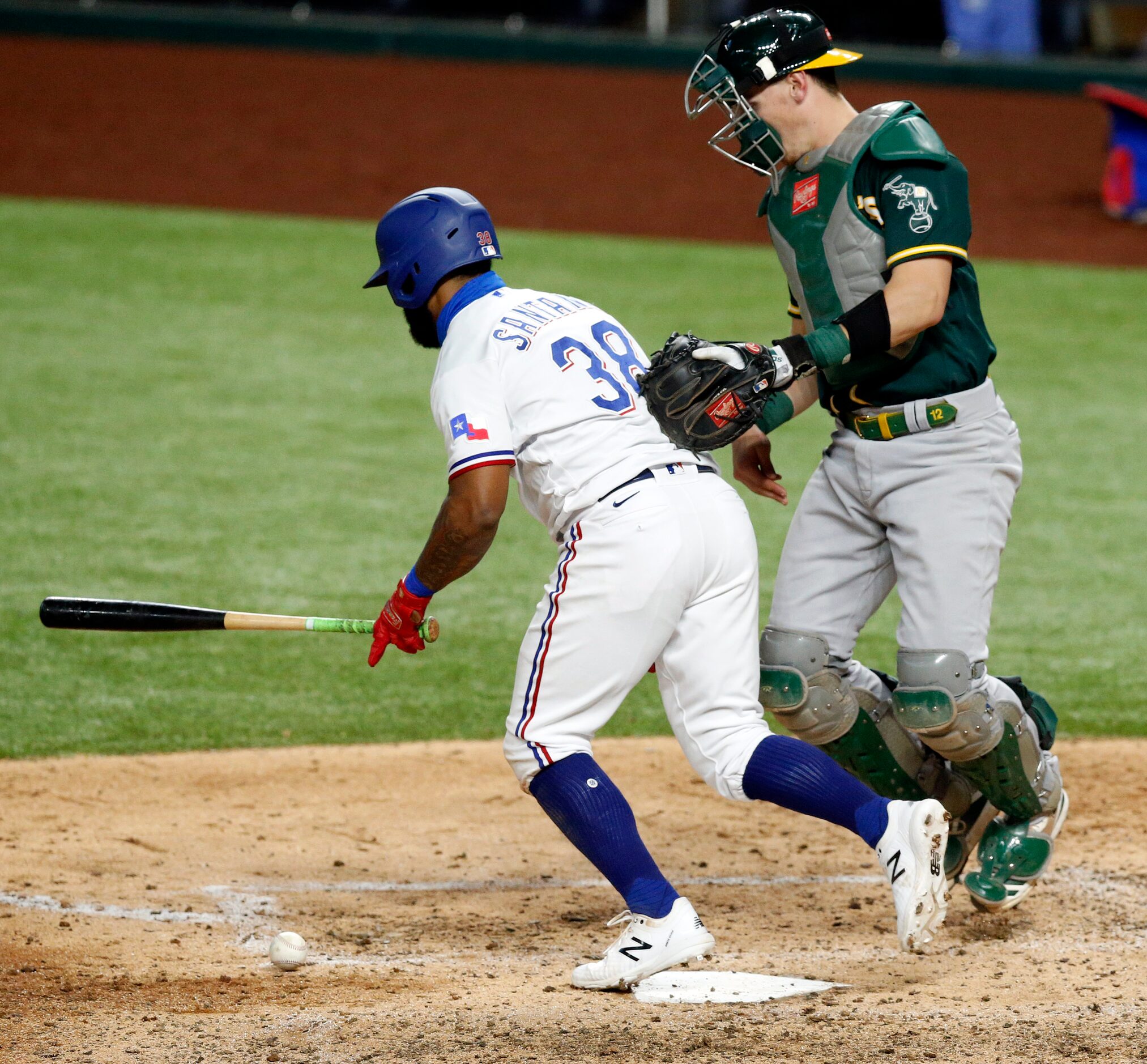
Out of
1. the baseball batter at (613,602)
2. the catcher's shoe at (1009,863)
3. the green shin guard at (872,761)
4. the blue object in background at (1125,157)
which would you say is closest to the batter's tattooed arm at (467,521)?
the baseball batter at (613,602)

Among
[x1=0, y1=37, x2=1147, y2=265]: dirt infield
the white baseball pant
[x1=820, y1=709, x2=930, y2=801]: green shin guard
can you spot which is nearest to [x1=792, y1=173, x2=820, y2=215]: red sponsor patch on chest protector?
the white baseball pant

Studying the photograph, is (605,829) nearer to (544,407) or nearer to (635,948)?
(635,948)

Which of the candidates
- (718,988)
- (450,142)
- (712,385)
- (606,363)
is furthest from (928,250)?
(450,142)

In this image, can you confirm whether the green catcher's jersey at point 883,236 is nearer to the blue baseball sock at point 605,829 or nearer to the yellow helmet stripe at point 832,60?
the yellow helmet stripe at point 832,60

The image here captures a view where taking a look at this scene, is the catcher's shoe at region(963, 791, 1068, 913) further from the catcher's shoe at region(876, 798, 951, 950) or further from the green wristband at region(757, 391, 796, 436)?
the green wristband at region(757, 391, 796, 436)

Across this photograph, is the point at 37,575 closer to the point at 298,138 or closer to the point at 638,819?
the point at 638,819

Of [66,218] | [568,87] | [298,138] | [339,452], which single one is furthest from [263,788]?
[568,87]
